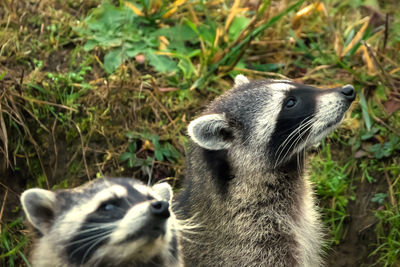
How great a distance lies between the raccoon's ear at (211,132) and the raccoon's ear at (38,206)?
4.83 ft

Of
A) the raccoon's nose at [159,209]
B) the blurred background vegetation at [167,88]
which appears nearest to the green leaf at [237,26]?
the blurred background vegetation at [167,88]

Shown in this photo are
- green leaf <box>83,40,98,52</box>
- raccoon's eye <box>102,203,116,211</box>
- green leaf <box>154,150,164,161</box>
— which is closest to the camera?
raccoon's eye <box>102,203,116,211</box>

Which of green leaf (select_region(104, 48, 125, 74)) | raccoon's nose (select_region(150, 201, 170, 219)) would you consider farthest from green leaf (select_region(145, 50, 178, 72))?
raccoon's nose (select_region(150, 201, 170, 219))

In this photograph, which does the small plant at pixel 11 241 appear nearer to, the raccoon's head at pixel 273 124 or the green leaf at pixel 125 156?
the green leaf at pixel 125 156

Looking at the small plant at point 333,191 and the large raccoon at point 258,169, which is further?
the small plant at point 333,191

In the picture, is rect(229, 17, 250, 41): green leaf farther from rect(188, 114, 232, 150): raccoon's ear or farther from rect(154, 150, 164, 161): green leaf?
rect(188, 114, 232, 150): raccoon's ear

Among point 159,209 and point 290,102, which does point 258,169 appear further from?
point 159,209

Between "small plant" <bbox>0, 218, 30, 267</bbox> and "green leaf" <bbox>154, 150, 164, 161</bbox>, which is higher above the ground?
"green leaf" <bbox>154, 150, 164, 161</bbox>

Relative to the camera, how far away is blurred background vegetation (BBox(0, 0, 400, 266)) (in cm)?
712

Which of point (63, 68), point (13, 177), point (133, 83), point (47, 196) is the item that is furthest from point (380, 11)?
point (47, 196)

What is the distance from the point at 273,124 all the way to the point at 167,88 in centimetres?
242

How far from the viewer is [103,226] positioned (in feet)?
14.3

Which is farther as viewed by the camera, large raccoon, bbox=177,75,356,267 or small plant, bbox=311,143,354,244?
small plant, bbox=311,143,354,244

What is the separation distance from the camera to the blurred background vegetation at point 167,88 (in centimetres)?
712
